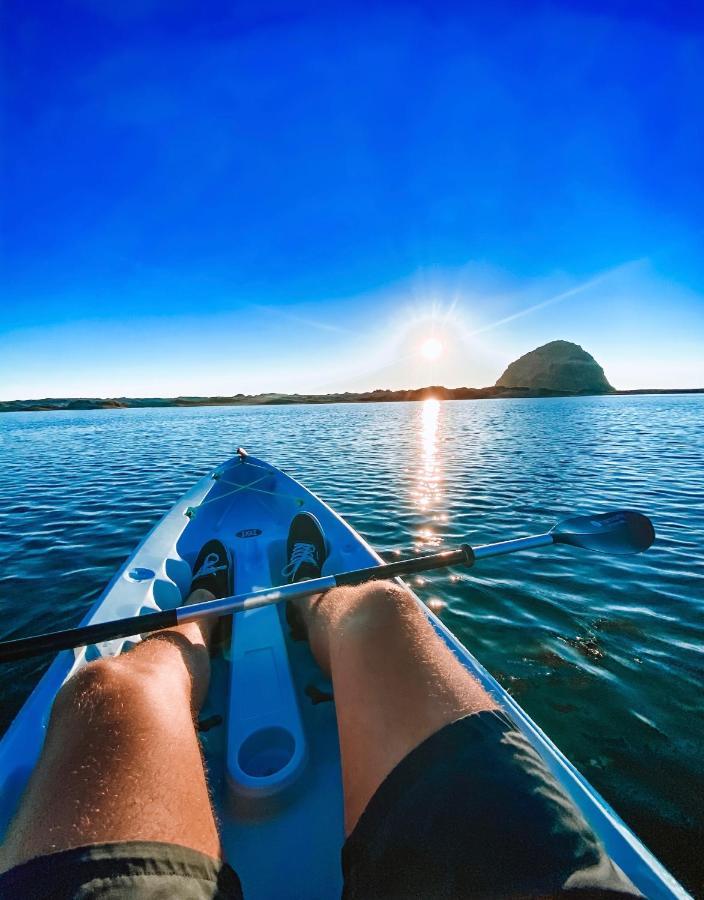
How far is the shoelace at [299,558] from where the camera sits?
4.37 m

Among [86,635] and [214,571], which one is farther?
[214,571]

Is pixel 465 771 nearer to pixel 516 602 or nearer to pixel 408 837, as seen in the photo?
pixel 408 837

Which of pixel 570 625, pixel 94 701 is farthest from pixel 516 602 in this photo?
pixel 94 701

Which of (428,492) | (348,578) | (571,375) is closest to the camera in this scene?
(348,578)

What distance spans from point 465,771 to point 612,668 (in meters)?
3.52

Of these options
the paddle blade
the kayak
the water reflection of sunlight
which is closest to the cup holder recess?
the kayak

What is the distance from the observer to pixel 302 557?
4.55 m

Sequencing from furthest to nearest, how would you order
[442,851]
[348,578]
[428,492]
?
1. [428,492]
2. [348,578]
3. [442,851]

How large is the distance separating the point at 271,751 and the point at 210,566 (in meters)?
2.52

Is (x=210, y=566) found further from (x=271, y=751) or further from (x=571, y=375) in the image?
(x=571, y=375)

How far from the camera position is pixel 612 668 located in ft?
12.6

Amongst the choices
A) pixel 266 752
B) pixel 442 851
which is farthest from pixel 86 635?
pixel 442 851

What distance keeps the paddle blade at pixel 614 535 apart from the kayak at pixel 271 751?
5.78ft

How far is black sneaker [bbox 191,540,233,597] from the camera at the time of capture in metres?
4.17
